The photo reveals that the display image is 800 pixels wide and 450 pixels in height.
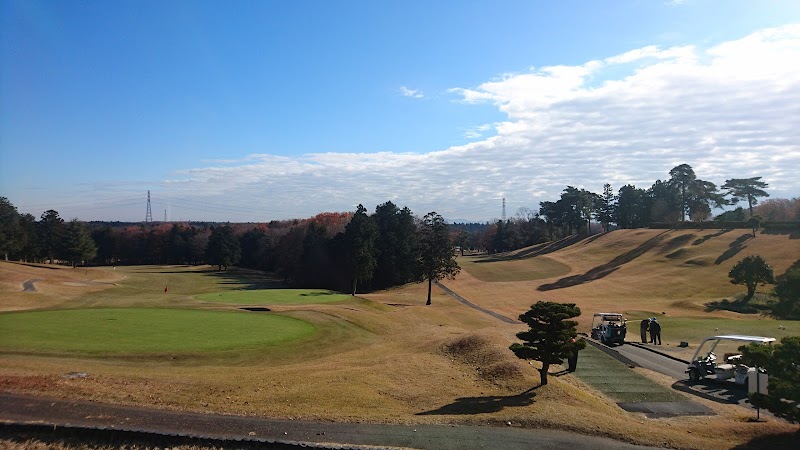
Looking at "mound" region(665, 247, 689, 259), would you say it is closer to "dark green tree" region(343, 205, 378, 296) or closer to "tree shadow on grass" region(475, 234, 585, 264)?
Result: "tree shadow on grass" region(475, 234, 585, 264)

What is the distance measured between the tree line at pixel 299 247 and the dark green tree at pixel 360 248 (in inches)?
4.9

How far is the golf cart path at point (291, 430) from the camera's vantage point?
1254 cm

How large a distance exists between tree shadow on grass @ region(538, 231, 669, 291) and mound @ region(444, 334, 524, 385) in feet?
163

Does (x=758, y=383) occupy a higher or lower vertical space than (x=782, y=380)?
lower

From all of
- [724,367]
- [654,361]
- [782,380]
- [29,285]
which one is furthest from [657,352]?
[29,285]

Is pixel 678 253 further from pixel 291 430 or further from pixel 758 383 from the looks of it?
pixel 291 430

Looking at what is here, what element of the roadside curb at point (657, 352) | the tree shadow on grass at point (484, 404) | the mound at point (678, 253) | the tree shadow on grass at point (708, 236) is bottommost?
the roadside curb at point (657, 352)

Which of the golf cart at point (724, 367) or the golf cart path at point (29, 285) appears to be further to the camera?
the golf cart path at point (29, 285)

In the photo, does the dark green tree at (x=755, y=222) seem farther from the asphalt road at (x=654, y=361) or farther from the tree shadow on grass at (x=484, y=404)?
the tree shadow on grass at (x=484, y=404)

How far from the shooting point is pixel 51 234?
3942 inches

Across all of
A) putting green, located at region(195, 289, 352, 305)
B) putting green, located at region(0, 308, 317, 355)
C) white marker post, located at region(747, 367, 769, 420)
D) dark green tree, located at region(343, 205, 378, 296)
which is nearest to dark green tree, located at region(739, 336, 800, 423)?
white marker post, located at region(747, 367, 769, 420)

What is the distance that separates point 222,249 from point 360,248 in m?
51.6

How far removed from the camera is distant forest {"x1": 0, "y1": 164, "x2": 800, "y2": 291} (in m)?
77.8

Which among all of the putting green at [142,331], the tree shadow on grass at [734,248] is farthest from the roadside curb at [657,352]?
the tree shadow on grass at [734,248]
